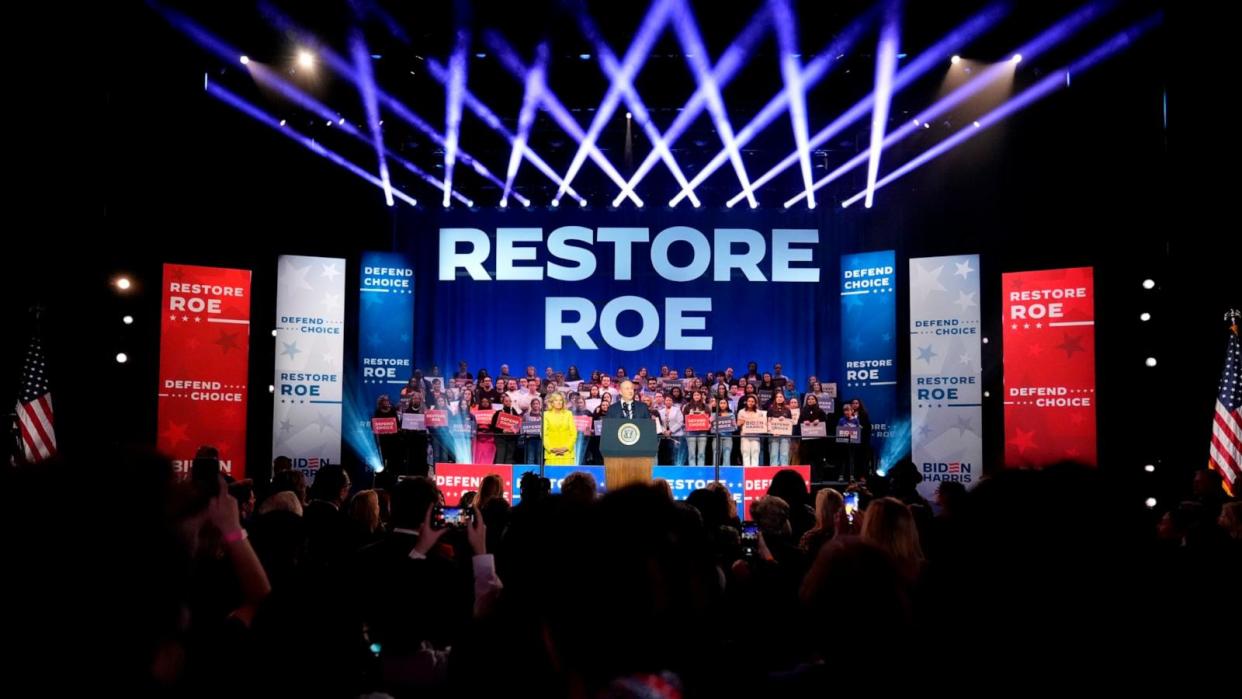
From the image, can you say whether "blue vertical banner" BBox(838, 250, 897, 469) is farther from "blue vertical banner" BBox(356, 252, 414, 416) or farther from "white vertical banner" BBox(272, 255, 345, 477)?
"white vertical banner" BBox(272, 255, 345, 477)

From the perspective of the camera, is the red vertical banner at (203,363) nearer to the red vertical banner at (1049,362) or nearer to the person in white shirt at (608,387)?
the person in white shirt at (608,387)

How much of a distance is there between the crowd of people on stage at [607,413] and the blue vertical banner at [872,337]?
0.51 meters

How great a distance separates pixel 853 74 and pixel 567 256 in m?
6.39

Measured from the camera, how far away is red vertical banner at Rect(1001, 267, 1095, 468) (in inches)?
556

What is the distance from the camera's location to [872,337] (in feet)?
54.2

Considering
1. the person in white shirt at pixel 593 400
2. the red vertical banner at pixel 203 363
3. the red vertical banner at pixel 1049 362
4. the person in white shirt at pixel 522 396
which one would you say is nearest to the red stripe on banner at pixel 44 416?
the red vertical banner at pixel 203 363

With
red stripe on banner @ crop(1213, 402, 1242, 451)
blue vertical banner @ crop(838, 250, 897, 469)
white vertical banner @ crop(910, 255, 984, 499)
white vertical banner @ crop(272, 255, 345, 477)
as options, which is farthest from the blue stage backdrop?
red stripe on banner @ crop(1213, 402, 1242, 451)

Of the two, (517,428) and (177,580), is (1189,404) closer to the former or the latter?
(517,428)

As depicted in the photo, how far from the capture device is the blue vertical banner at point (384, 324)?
16.5 m

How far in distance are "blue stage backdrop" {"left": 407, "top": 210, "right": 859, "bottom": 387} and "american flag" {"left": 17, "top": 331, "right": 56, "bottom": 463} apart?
7.57 m

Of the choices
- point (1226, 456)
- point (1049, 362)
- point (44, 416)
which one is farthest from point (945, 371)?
point (44, 416)

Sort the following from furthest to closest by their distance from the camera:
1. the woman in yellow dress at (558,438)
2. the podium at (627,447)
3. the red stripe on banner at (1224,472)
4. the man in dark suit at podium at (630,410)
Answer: the woman in yellow dress at (558,438)
the man in dark suit at podium at (630,410)
the podium at (627,447)
the red stripe on banner at (1224,472)

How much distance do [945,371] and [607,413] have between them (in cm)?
529

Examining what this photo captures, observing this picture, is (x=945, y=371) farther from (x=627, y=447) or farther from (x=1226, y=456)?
(x=627, y=447)
